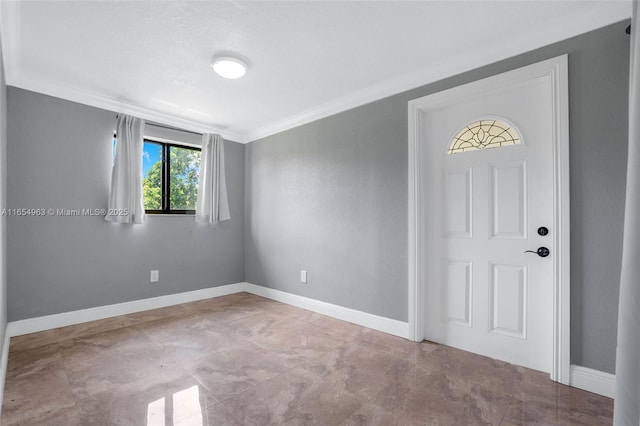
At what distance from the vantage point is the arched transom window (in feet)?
7.78

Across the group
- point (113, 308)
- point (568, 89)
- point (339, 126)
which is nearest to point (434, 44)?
point (568, 89)

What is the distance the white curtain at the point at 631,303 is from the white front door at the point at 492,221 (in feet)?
5.20

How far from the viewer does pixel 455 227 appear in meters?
2.63

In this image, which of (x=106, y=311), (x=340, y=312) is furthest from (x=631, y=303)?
(x=106, y=311)

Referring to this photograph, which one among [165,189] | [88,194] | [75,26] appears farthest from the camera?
[165,189]

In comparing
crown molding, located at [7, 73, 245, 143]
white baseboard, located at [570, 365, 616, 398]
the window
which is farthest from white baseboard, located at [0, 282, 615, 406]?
crown molding, located at [7, 73, 245, 143]

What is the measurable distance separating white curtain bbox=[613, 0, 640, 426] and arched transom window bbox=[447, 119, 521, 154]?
179 cm

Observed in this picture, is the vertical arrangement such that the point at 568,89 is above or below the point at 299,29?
below

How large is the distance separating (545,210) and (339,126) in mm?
2080

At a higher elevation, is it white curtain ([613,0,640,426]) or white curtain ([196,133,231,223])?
white curtain ([196,133,231,223])

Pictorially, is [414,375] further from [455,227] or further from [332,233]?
[332,233]

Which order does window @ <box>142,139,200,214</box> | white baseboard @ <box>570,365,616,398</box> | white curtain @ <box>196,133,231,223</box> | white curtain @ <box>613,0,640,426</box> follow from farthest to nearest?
white curtain @ <box>196,133,231,223</box>
window @ <box>142,139,200,214</box>
white baseboard @ <box>570,365,616,398</box>
white curtain @ <box>613,0,640,426</box>

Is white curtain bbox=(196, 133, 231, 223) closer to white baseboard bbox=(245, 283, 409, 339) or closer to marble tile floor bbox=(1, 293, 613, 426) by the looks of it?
white baseboard bbox=(245, 283, 409, 339)

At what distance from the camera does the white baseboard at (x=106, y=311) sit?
285cm
